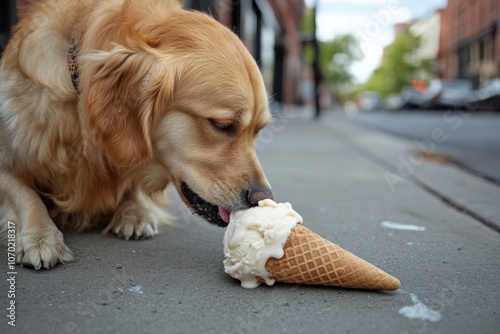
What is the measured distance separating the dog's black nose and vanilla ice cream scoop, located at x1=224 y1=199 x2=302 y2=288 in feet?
0.45

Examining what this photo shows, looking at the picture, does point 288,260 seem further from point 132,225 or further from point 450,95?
point 450,95

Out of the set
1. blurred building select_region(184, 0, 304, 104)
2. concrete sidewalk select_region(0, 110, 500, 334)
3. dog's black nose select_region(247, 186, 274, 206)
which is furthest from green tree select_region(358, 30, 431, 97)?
dog's black nose select_region(247, 186, 274, 206)

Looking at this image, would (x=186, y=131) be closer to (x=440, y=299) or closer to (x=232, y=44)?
(x=232, y=44)

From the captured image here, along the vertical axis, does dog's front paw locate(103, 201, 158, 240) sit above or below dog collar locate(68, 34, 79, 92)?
below

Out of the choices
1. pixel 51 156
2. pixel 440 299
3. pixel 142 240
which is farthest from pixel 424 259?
pixel 51 156

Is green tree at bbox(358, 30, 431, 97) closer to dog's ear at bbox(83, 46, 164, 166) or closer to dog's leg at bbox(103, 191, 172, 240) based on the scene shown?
dog's leg at bbox(103, 191, 172, 240)

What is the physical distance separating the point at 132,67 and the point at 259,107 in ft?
2.00

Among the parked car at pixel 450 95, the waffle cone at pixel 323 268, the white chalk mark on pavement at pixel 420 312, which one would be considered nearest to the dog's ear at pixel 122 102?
the waffle cone at pixel 323 268

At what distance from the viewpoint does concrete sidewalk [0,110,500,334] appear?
5.73 feet

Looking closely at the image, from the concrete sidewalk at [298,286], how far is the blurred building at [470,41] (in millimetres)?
30808

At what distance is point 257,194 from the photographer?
7.74 ft

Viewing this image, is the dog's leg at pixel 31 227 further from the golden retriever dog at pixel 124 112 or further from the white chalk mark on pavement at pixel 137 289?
the white chalk mark on pavement at pixel 137 289

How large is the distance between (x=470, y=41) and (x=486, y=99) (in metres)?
26.6

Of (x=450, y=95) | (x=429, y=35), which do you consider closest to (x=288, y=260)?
(x=450, y=95)
